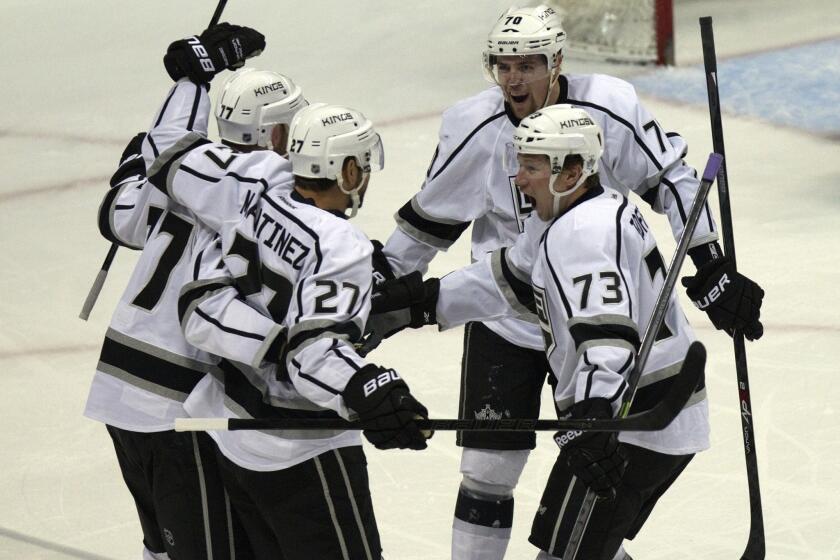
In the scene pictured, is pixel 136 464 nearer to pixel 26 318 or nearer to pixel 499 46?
pixel 499 46

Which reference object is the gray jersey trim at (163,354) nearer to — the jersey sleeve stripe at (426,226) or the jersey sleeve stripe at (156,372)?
the jersey sleeve stripe at (156,372)

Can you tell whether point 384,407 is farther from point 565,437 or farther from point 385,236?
point 385,236

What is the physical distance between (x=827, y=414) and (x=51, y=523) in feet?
7.37

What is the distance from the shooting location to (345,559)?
3029 millimetres

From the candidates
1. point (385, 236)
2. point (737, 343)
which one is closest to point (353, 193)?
point (737, 343)

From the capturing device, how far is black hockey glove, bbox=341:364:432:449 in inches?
109

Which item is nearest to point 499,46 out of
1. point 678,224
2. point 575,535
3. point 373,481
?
point 678,224

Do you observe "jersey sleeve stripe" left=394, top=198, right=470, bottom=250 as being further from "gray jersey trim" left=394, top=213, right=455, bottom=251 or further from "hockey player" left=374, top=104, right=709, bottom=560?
"hockey player" left=374, top=104, right=709, bottom=560

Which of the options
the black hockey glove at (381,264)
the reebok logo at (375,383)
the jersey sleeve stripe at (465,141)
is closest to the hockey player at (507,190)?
the jersey sleeve stripe at (465,141)

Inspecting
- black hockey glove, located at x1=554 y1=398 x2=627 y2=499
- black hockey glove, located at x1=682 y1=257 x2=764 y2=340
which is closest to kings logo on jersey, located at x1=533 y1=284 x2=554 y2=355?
black hockey glove, located at x1=554 y1=398 x2=627 y2=499

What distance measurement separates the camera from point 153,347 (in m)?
3.25

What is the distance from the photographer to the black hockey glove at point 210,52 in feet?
11.7

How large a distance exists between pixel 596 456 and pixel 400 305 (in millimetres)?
728

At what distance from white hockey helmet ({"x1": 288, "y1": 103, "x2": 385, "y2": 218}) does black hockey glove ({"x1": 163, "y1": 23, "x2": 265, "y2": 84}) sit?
572mm
